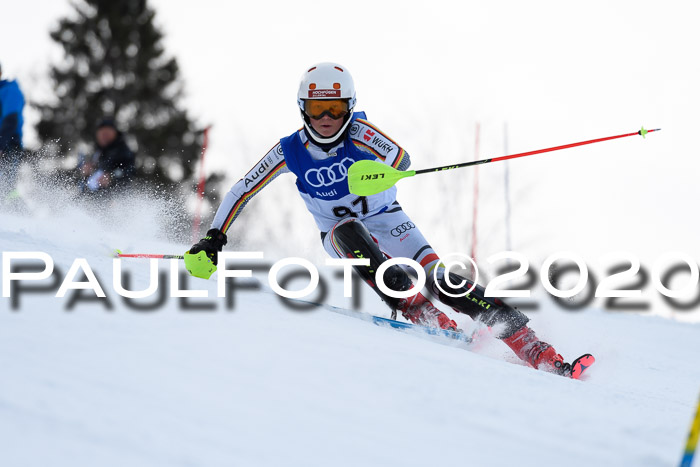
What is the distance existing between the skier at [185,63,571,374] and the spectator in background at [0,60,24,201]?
11.7 feet

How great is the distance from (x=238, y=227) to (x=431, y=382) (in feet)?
72.0

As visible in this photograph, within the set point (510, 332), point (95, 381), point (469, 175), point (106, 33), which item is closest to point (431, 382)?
point (95, 381)

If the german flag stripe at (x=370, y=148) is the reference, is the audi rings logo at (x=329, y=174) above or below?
below

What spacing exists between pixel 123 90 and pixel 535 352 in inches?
646

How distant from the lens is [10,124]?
6566 millimetres

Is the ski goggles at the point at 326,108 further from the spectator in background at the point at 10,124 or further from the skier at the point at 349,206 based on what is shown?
the spectator in background at the point at 10,124

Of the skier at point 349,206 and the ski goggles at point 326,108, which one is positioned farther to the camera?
the ski goggles at point 326,108

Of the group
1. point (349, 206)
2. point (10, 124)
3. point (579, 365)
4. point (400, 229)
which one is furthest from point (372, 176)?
point (10, 124)

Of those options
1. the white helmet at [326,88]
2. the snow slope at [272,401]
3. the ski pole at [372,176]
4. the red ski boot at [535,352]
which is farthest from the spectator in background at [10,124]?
the red ski boot at [535,352]

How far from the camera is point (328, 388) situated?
198cm

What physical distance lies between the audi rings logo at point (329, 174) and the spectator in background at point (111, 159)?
3.48 m

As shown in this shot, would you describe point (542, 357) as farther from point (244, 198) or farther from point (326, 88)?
point (244, 198)

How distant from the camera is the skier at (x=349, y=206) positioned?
370cm

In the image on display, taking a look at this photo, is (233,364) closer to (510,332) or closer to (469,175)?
(510,332)
